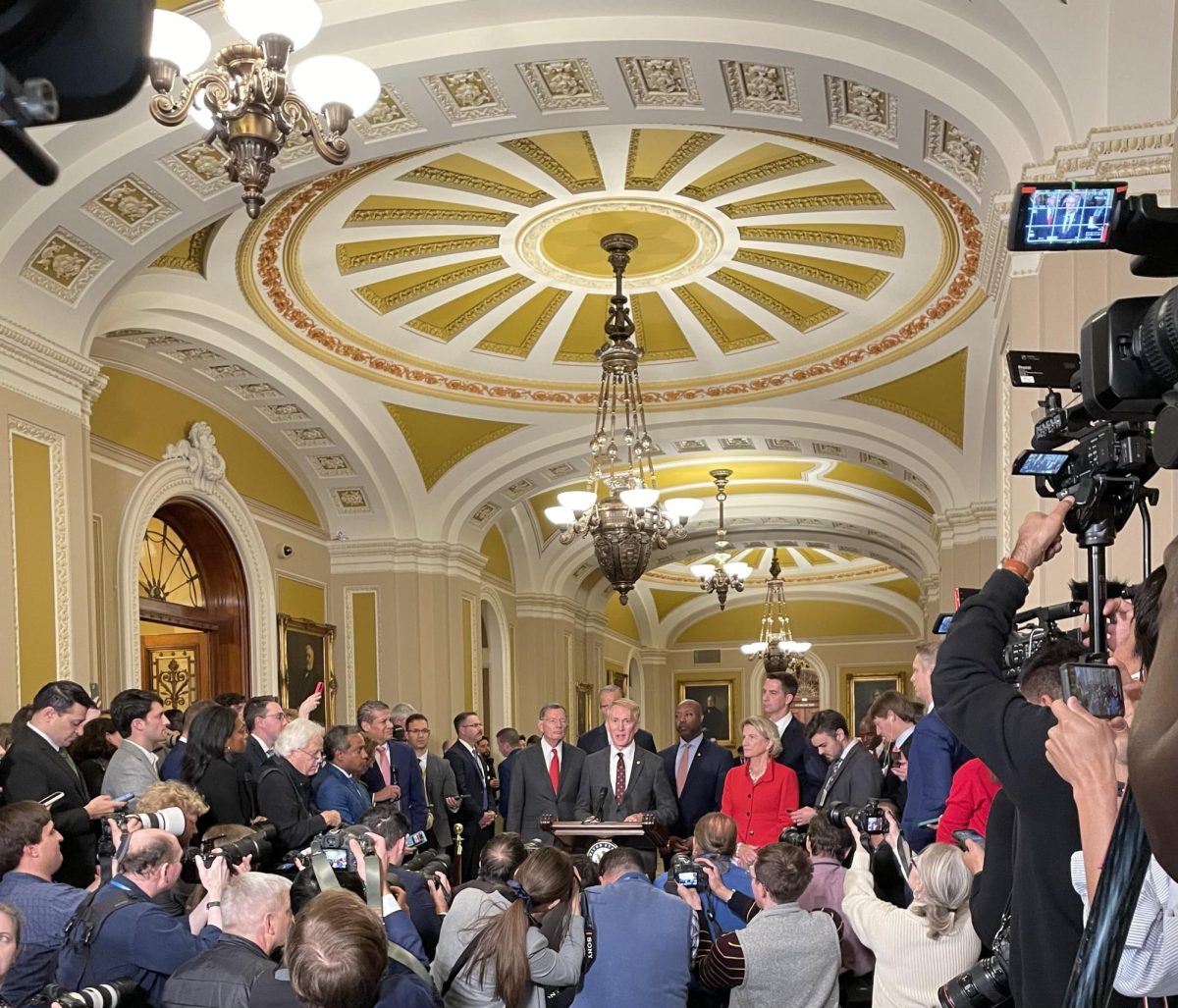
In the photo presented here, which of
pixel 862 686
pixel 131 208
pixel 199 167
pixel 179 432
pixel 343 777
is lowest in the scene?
pixel 862 686

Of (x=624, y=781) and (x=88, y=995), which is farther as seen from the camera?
(x=624, y=781)

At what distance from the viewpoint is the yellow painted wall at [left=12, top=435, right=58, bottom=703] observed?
20.2 feet

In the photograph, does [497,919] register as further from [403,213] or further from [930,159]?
[403,213]

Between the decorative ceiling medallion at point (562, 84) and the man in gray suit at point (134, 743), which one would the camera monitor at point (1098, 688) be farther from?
the decorative ceiling medallion at point (562, 84)

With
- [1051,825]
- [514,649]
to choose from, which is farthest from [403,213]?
[514,649]

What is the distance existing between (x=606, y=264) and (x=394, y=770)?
13.2 ft

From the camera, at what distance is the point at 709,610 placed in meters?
25.0

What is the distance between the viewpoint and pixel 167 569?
10.1 meters

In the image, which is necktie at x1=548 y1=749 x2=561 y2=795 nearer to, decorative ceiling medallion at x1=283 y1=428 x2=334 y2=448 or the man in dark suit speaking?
the man in dark suit speaking

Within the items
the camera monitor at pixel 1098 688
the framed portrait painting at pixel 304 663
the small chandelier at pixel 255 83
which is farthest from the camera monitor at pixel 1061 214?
the framed portrait painting at pixel 304 663

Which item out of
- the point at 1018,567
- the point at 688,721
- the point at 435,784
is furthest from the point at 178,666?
the point at 1018,567

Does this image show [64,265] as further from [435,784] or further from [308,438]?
[308,438]

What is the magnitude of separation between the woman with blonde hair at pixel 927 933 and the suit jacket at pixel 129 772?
10.0ft

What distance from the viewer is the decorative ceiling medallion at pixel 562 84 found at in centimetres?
571
